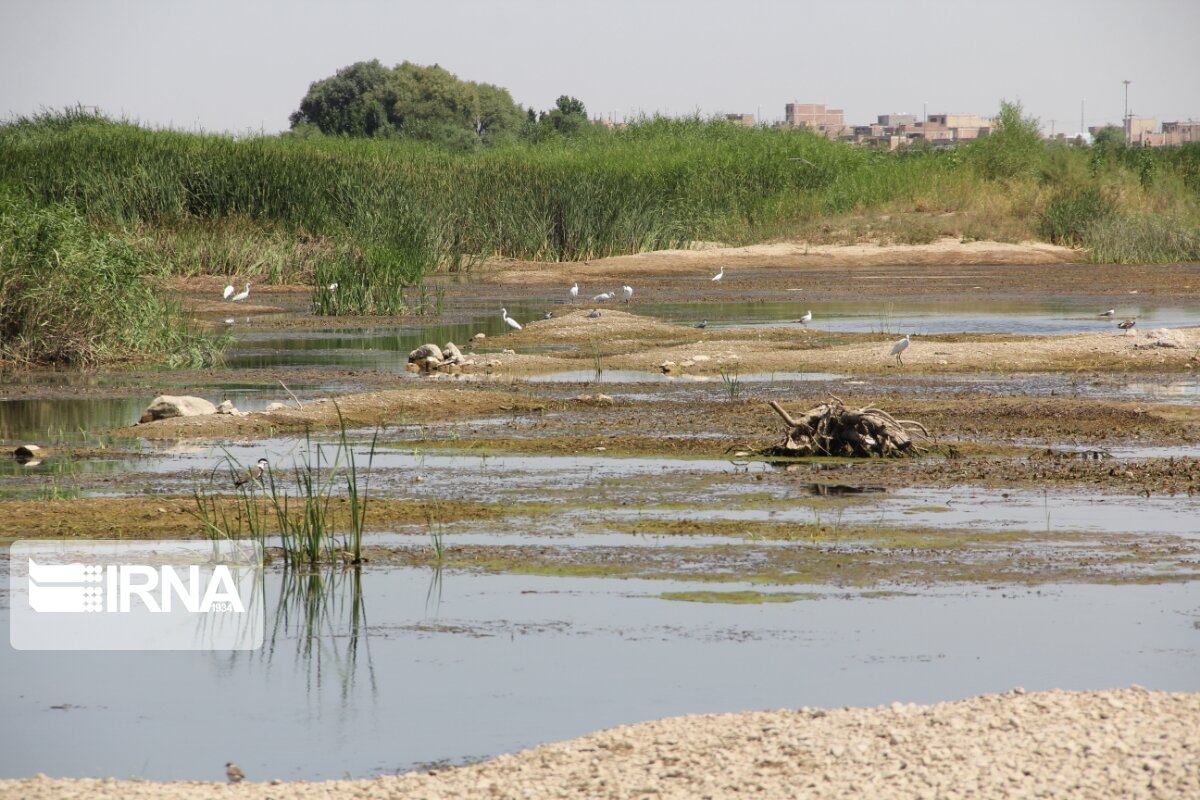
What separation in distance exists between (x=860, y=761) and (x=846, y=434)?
802 centimetres

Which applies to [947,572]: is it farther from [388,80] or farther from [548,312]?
[388,80]

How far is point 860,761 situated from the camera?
5.93 metres

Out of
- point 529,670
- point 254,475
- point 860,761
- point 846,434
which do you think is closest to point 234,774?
point 529,670

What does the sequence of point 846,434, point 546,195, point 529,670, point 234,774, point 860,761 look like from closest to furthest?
point 860,761 < point 234,774 < point 529,670 < point 846,434 < point 546,195

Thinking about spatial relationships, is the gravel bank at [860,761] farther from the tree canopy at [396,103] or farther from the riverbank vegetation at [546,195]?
the tree canopy at [396,103]

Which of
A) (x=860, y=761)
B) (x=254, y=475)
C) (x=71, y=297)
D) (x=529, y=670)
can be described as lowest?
(x=529, y=670)

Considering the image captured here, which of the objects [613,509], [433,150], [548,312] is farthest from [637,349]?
[433,150]

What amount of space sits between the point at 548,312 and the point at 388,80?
212 ft

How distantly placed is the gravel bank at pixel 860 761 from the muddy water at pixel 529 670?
1.93 ft

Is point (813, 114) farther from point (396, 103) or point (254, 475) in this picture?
point (254, 475)

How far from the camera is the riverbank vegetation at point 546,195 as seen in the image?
120ft

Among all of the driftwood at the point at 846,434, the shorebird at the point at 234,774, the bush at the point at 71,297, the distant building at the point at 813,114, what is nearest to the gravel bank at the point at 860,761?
the shorebird at the point at 234,774

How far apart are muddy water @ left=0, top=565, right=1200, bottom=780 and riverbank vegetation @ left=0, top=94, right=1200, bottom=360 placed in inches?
534

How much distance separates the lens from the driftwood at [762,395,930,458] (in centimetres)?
1376
